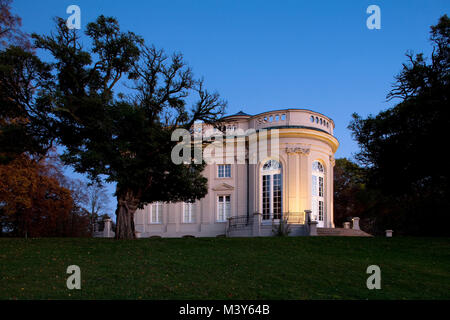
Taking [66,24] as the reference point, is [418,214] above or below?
below

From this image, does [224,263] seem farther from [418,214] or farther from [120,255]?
[418,214]

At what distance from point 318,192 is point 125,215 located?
1398 cm

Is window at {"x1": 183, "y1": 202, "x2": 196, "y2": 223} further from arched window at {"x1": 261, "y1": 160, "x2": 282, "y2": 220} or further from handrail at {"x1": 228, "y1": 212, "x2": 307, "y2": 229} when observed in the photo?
arched window at {"x1": 261, "y1": 160, "x2": 282, "y2": 220}

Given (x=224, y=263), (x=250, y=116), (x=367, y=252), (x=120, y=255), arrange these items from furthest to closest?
(x=250, y=116)
(x=367, y=252)
(x=120, y=255)
(x=224, y=263)

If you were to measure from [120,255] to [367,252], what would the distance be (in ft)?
28.8

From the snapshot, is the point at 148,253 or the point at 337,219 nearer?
the point at 148,253

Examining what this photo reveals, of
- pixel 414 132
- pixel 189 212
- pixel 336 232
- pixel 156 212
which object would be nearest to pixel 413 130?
pixel 414 132

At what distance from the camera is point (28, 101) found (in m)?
18.1

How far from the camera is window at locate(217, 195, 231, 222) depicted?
1140 inches

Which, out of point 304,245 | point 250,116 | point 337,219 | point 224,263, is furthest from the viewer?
point 337,219

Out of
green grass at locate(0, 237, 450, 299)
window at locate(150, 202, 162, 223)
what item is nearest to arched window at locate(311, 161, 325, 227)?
green grass at locate(0, 237, 450, 299)

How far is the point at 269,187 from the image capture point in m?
27.3

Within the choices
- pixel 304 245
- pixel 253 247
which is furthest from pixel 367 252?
pixel 253 247
